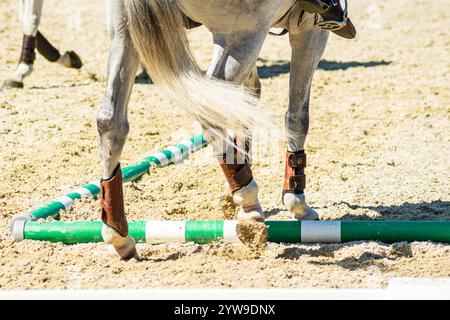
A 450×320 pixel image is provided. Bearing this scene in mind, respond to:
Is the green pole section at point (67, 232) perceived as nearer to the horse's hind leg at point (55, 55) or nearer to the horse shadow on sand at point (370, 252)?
the horse shadow on sand at point (370, 252)

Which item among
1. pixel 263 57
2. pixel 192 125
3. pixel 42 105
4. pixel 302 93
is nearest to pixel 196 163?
pixel 192 125

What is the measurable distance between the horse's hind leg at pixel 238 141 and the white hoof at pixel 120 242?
1.84 ft

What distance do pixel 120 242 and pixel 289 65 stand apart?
6.16 meters

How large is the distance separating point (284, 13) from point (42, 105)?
4052 mm

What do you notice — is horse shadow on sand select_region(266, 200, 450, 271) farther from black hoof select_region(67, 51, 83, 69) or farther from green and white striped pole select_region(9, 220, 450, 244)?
black hoof select_region(67, 51, 83, 69)

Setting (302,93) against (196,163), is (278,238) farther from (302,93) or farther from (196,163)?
(196,163)

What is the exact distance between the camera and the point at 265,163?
6.26 metres

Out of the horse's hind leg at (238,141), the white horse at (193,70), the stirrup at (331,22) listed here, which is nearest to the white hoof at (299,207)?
the horse's hind leg at (238,141)

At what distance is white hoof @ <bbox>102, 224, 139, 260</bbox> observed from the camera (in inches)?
163

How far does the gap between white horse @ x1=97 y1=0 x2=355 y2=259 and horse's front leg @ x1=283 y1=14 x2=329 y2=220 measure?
37 centimetres

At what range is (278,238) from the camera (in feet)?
14.7

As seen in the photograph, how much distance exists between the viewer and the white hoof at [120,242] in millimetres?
4145

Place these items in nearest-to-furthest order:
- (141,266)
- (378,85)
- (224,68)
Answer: (224,68) < (141,266) < (378,85)

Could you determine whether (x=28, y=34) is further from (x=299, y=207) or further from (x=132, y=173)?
(x=299, y=207)
